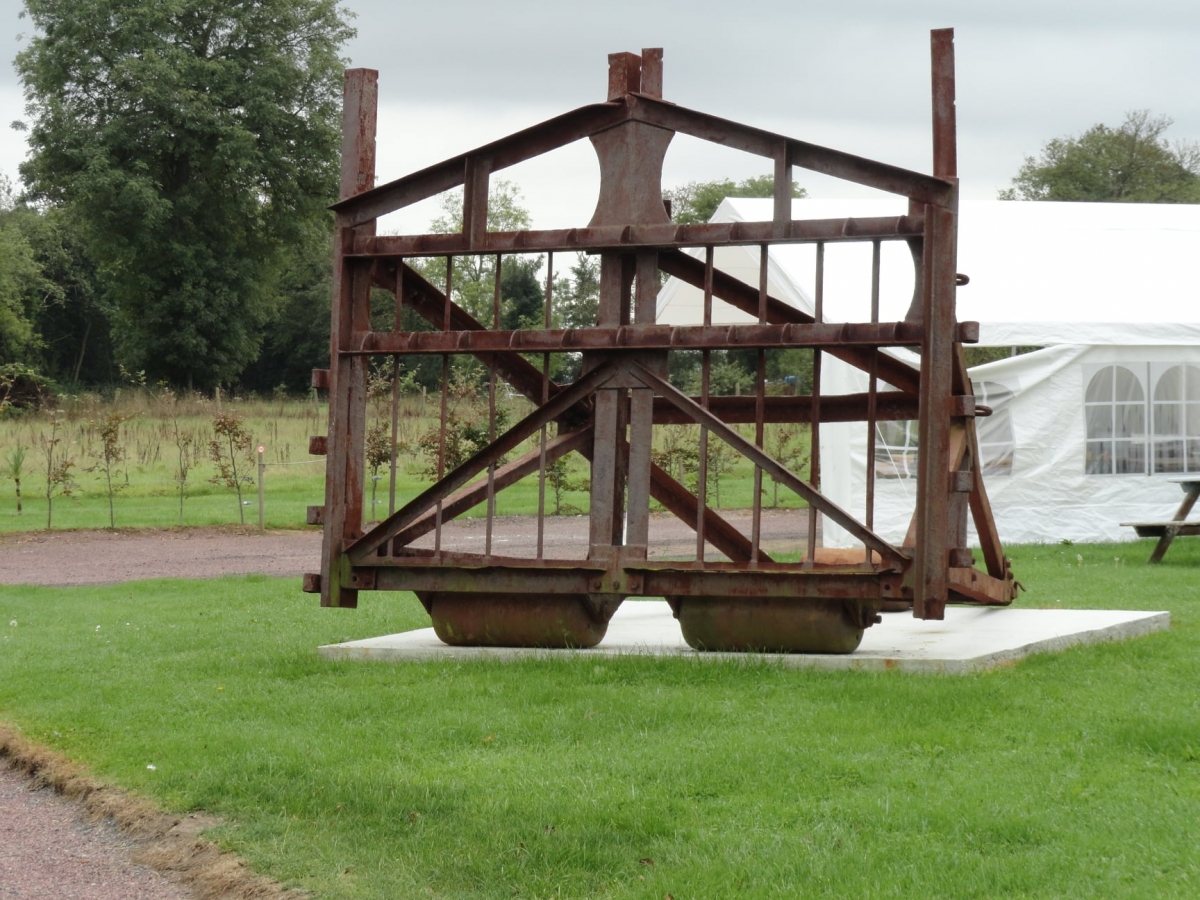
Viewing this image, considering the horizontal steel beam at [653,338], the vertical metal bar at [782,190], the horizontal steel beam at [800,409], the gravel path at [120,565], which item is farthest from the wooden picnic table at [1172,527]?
the vertical metal bar at [782,190]

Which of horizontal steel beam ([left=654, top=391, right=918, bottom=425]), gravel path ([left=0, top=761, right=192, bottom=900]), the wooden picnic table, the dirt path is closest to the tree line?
the dirt path

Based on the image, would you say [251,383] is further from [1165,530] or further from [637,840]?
[637,840]

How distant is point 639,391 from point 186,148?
133ft

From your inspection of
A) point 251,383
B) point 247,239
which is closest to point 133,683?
point 247,239

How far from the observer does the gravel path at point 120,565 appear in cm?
446

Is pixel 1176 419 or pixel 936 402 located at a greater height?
pixel 1176 419

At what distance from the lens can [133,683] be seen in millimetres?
7387

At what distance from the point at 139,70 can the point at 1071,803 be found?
144 ft

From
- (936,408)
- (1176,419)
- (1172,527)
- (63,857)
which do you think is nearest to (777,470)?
(936,408)

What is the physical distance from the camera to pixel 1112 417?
16500mm

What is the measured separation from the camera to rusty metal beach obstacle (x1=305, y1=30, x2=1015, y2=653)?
22.6 feet

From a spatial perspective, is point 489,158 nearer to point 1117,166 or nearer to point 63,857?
point 63,857

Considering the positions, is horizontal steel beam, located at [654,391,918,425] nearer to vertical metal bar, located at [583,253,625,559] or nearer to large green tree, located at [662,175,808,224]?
vertical metal bar, located at [583,253,625,559]

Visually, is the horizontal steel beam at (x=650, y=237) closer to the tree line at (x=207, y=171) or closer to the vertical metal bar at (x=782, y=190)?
the vertical metal bar at (x=782, y=190)
